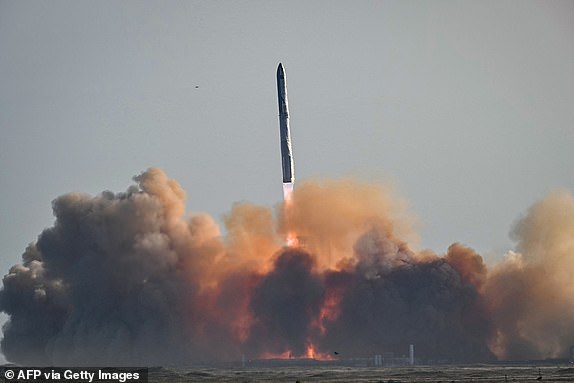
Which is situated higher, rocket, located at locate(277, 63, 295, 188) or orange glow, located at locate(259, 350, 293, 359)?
rocket, located at locate(277, 63, 295, 188)

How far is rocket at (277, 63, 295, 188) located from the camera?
486ft

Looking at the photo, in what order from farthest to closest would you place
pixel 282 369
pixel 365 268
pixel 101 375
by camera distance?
pixel 365 268, pixel 282 369, pixel 101 375

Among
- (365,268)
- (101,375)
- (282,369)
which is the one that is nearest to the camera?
(101,375)

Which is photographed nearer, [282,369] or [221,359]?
[282,369]

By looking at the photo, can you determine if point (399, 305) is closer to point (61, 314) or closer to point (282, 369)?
point (282, 369)

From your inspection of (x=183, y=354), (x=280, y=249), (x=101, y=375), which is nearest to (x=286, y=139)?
(x=280, y=249)

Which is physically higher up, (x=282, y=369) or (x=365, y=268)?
(x=365, y=268)

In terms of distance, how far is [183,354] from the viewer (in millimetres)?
150125

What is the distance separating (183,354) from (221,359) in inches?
132

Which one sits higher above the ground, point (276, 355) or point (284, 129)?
point (284, 129)

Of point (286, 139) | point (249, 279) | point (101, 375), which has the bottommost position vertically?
point (101, 375)

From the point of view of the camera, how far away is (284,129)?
149 metres

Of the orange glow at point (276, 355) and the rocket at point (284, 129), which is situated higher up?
the rocket at point (284, 129)

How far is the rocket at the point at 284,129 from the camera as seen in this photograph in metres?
148
